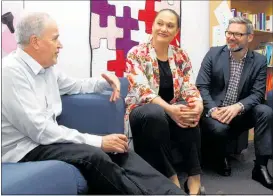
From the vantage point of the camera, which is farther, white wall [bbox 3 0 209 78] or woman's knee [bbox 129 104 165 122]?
white wall [bbox 3 0 209 78]

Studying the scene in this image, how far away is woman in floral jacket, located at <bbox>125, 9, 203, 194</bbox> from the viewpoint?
72.2 inches

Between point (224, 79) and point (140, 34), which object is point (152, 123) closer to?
point (224, 79)

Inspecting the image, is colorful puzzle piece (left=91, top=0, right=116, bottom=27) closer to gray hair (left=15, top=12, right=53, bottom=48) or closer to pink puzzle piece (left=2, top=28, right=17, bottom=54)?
pink puzzle piece (left=2, top=28, right=17, bottom=54)

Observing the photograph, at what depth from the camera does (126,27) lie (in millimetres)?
3029

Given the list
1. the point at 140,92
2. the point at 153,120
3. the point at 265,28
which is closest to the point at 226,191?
the point at 153,120

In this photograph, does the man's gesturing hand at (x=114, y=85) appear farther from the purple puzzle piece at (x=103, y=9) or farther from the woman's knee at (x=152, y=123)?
the purple puzzle piece at (x=103, y=9)

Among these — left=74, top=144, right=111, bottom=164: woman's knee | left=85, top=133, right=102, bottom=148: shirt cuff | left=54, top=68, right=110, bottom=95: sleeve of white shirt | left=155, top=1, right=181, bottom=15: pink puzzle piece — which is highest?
left=155, top=1, right=181, bottom=15: pink puzzle piece

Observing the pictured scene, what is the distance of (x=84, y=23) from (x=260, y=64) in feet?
5.20

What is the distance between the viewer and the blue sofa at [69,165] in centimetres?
100

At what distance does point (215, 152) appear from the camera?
95.4 inches

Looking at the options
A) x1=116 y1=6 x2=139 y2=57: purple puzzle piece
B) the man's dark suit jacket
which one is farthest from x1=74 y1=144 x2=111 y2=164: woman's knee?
x1=116 y1=6 x2=139 y2=57: purple puzzle piece

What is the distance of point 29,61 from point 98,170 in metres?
0.63

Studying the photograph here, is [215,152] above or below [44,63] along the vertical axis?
below

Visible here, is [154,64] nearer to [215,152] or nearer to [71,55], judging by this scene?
[215,152]
